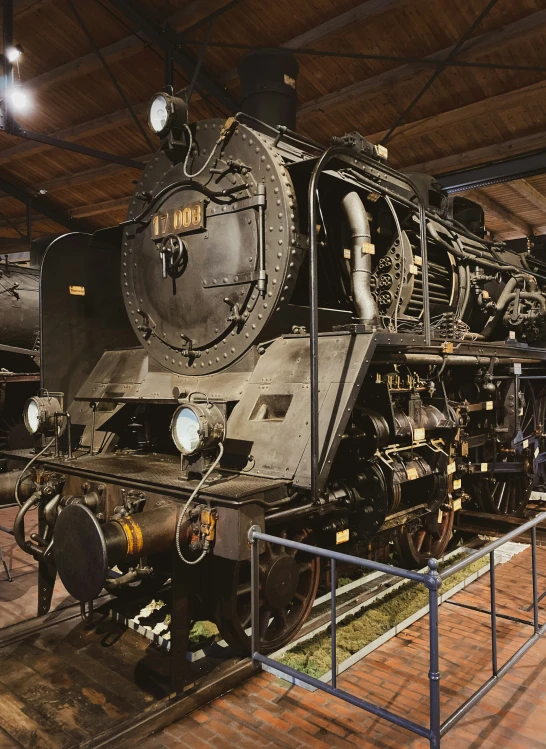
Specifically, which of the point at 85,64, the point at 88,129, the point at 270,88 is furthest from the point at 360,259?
the point at 88,129

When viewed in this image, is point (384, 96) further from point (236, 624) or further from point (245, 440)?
point (236, 624)

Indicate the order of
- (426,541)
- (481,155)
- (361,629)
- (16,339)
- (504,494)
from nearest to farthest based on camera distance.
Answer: (361,629) < (426,541) < (504,494) < (481,155) < (16,339)

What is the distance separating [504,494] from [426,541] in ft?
5.16

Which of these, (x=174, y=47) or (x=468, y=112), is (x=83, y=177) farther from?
(x=468, y=112)

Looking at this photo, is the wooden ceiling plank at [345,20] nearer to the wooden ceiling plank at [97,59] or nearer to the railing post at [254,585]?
the wooden ceiling plank at [97,59]

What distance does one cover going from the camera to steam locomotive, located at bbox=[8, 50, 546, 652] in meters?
2.64

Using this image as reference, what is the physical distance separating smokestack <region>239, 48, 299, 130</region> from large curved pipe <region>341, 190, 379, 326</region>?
7.31ft

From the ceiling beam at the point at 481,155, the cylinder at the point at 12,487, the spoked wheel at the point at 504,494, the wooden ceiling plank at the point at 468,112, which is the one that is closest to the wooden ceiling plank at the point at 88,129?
the wooden ceiling plank at the point at 468,112

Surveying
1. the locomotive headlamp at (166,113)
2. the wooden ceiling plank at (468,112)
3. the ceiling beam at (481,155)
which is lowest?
the locomotive headlamp at (166,113)

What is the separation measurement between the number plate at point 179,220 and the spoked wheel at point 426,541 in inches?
92.8

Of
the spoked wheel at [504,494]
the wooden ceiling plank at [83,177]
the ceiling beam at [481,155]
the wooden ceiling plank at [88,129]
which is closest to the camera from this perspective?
the spoked wheel at [504,494]

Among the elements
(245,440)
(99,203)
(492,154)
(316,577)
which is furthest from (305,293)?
(99,203)

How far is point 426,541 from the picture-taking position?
4441 mm

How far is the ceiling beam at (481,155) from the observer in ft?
25.4
